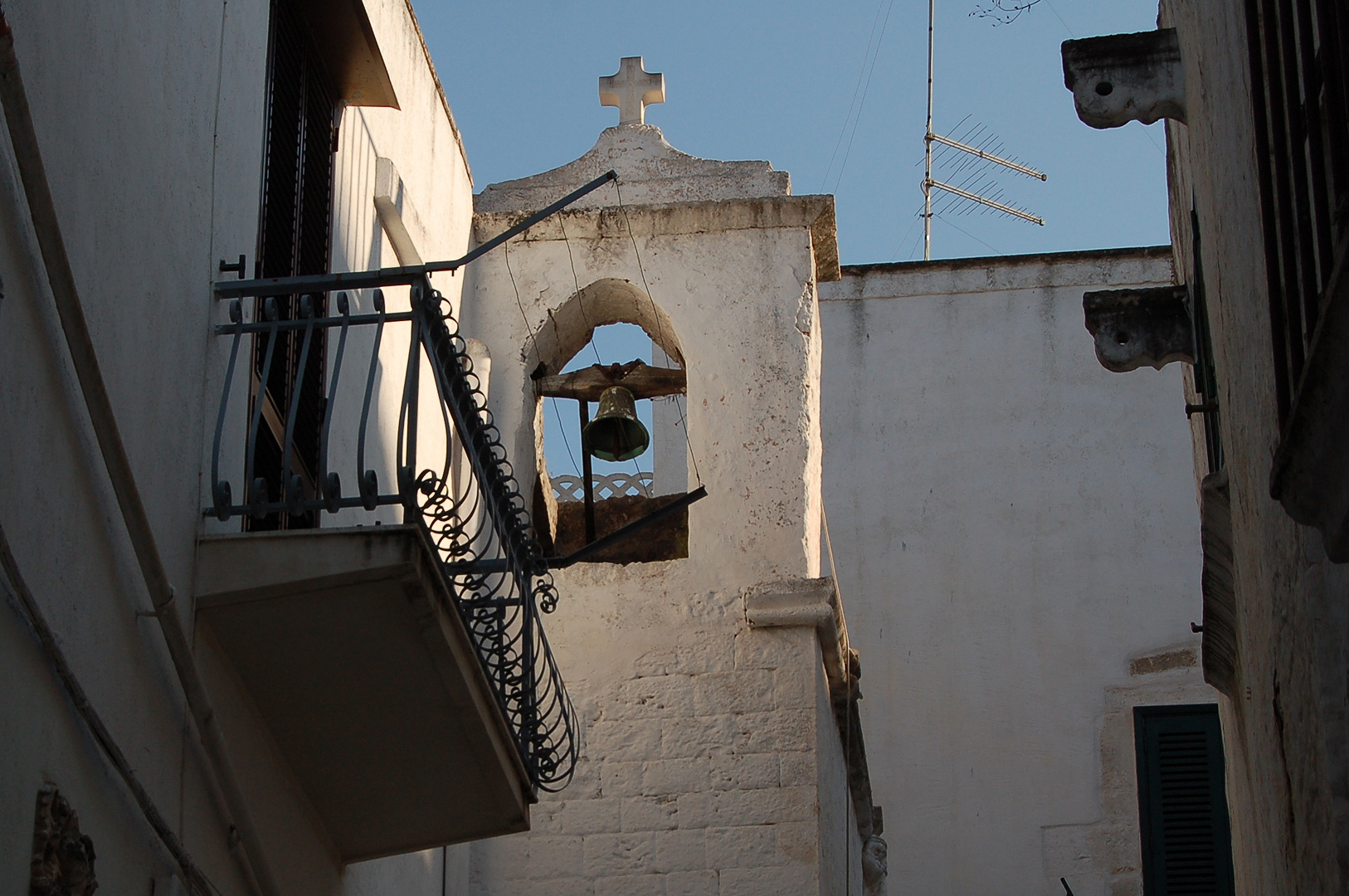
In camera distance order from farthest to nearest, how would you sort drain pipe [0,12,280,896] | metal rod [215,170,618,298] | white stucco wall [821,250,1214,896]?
1. white stucco wall [821,250,1214,896]
2. metal rod [215,170,618,298]
3. drain pipe [0,12,280,896]

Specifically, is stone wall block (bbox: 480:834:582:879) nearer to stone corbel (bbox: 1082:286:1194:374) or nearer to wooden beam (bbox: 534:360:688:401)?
wooden beam (bbox: 534:360:688:401)

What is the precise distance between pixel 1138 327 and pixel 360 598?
3847 mm

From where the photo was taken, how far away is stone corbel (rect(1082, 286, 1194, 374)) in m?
7.60

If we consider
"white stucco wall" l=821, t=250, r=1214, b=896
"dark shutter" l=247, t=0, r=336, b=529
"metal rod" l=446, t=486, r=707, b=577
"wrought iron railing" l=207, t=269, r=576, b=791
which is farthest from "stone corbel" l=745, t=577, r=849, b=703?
"white stucco wall" l=821, t=250, r=1214, b=896

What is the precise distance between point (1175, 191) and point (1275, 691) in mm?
3753

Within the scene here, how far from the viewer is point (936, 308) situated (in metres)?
13.3

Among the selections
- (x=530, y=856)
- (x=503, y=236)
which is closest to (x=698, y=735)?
(x=530, y=856)

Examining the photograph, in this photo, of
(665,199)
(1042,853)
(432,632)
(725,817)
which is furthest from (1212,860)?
(432,632)

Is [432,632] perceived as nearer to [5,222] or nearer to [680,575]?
[5,222]

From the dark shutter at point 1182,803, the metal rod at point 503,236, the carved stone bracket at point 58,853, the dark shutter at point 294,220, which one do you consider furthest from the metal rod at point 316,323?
the dark shutter at point 1182,803

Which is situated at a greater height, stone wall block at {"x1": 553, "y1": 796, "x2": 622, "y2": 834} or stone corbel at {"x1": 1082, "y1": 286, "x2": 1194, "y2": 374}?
stone corbel at {"x1": 1082, "y1": 286, "x2": 1194, "y2": 374}

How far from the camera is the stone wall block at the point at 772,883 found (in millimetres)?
8211

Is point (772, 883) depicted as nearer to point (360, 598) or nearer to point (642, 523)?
point (642, 523)

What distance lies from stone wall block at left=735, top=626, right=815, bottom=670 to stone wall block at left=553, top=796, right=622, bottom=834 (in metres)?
0.84
